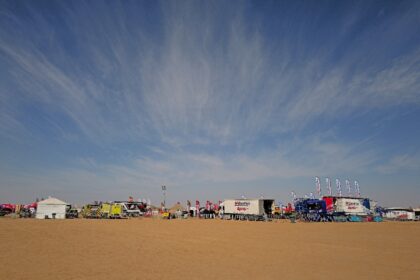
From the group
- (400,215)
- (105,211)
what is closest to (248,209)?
(105,211)

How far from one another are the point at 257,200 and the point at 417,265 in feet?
139

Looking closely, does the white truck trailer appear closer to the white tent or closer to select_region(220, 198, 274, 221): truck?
select_region(220, 198, 274, 221): truck

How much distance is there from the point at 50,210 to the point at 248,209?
128ft

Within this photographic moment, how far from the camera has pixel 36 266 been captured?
11727 mm

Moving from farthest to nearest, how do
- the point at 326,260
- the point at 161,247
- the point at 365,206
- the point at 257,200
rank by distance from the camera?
1. the point at 365,206
2. the point at 257,200
3. the point at 161,247
4. the point at 326,260

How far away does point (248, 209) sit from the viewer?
5678cm

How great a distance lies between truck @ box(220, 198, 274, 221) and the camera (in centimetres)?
5489

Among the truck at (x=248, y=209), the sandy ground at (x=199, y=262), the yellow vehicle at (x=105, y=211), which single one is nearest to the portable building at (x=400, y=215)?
the truck at (x=248, y=209)

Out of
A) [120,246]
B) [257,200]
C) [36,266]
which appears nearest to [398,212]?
[257,200]

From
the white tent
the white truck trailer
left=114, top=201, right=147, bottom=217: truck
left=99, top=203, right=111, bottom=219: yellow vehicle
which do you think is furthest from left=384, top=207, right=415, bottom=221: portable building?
the white tent

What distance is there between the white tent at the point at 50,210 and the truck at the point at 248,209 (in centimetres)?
3342

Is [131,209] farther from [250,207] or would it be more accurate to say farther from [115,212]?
[250,207]

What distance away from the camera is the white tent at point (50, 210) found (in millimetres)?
55875

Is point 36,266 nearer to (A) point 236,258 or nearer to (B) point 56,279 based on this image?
(B) point 56,279
